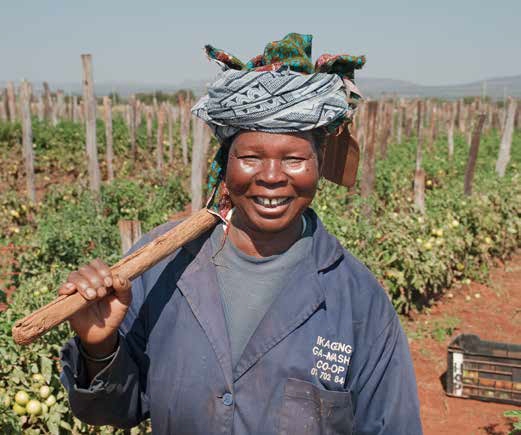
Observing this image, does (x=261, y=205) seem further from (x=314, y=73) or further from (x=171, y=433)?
(x=171, y=433)

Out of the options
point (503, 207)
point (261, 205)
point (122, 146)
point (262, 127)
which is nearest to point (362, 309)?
point (261, 205)

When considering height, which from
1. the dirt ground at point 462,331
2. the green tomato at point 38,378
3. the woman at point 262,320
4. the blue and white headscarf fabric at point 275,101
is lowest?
the dirt ground at point 462,331

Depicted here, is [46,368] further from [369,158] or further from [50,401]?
[369,158]

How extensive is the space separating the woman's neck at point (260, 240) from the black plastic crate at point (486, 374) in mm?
3161

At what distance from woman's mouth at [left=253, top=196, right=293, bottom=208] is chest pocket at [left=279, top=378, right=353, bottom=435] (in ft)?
1.49

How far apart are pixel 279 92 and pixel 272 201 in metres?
0.28

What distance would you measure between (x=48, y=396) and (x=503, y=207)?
641 centimetres

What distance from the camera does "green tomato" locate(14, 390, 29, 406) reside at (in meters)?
2.82

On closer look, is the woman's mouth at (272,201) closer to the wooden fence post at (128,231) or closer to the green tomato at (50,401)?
the green tomato at (50,401)

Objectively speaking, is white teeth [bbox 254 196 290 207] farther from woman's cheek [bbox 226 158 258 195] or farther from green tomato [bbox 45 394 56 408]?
green tomato [bbox 45 394 56 408]

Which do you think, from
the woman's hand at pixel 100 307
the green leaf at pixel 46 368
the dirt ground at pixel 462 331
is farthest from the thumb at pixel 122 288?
the dirt ground at pixel 462 331

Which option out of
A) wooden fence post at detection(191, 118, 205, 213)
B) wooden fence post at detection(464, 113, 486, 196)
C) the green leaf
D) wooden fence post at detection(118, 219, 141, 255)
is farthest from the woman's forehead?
wooden fence post at detection(464, 113, 486, 196)

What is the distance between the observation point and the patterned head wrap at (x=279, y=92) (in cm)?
142

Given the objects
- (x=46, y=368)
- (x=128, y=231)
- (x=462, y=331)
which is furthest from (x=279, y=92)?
(x=462, y=331)
